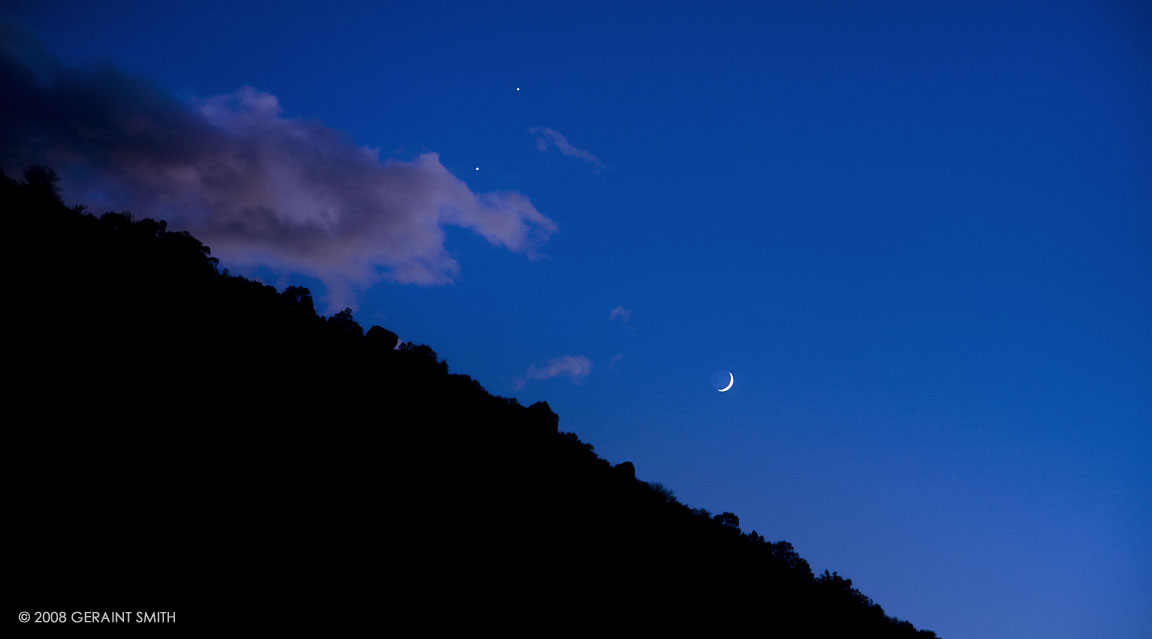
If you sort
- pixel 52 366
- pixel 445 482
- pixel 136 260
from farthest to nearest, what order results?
pixel 136 260, pixel 445 482, pixel 52 366

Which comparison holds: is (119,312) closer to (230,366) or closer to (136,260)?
(230,366)

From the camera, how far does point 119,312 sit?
27.8 meters

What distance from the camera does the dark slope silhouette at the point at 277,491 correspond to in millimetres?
14055

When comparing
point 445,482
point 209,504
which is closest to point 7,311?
point 209,504

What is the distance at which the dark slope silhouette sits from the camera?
14.1 meters

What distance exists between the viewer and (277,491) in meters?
18.5

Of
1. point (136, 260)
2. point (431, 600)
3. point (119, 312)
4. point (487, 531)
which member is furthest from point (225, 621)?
point (136, 260)

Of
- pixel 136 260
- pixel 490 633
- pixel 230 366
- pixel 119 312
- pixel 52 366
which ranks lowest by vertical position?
pixel 490 633

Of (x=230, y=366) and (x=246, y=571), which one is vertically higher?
(x=230, y=366)

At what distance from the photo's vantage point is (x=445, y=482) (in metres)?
25.3

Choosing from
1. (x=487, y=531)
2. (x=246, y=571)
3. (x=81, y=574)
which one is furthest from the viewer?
(x=487, y=531)

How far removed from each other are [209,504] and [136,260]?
3350 centimetres

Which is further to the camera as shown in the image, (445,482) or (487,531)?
(445,482)

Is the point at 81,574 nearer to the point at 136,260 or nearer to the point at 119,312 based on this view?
the point at 119,312
